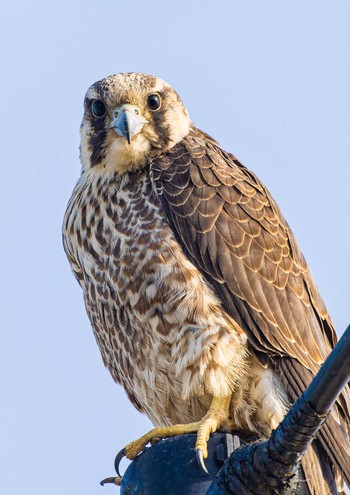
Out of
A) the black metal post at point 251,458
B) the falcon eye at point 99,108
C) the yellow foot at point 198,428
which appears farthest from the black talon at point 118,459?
the falcon eye at point 99,108

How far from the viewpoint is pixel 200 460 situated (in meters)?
3.98

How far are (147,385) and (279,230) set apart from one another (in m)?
1.18

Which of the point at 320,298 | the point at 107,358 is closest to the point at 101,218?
the point at 107,358

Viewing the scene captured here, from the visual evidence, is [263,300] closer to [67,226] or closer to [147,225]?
[147,225]

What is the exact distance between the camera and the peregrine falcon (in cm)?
511

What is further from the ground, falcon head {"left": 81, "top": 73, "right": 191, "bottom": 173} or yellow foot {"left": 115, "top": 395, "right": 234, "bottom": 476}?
falcon head {"left": 81, "top": 73, "right": 191, "bottom": 173}

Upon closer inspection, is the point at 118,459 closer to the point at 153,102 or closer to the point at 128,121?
the point at 128,121

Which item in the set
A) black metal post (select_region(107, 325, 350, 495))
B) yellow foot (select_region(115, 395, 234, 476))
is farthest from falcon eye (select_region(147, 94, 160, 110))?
black metal post (select_region(107, 325, 350, 495))

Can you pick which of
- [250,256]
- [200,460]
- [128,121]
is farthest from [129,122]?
[200,460]

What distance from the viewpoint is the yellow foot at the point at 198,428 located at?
4812mm

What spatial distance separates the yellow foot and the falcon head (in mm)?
1508

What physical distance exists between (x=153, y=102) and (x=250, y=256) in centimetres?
123

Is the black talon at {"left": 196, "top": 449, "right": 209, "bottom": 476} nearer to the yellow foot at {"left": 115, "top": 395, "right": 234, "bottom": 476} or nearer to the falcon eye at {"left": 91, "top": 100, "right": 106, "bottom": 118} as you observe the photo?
the yellow foot at {"left": 115, "top": 395, "right": 234, "bottom": 476}

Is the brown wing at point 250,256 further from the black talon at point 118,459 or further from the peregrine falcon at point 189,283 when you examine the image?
the black talon at point 118,459
